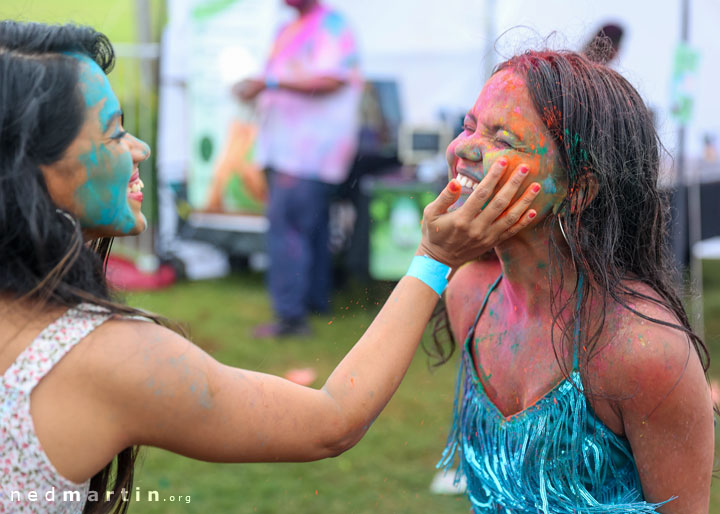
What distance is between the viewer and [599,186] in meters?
1.59

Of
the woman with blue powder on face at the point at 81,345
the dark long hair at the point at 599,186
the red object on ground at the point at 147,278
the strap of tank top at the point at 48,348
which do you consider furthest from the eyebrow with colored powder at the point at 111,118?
the red object on ground at the point at 147,278

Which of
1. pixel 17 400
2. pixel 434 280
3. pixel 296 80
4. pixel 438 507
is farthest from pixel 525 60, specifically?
pixel 296 80

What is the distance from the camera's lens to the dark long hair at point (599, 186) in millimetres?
1578

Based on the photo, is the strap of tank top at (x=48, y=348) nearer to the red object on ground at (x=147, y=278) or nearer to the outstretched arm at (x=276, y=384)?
the outstretched arm at (x=276, y=384)

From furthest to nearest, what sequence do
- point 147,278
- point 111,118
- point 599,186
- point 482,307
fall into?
point 147,278, point 482,307, point 599,186, point 111,118

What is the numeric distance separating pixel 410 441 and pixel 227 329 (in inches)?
89.2

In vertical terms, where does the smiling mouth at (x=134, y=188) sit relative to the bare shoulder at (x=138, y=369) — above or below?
above

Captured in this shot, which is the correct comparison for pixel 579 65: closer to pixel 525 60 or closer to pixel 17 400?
pixel 525 60

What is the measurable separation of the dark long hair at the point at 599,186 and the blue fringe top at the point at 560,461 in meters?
0.10

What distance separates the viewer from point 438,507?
10.7ft

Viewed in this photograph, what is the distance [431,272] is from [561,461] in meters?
0.48

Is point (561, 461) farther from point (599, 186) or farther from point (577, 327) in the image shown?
point (599, 186)

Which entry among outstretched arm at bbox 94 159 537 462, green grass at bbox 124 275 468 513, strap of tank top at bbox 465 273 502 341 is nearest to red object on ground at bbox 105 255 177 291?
green grass at bbox 124 275 468 513

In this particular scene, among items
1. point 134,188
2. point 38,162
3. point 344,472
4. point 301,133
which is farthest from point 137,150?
point 301,133
